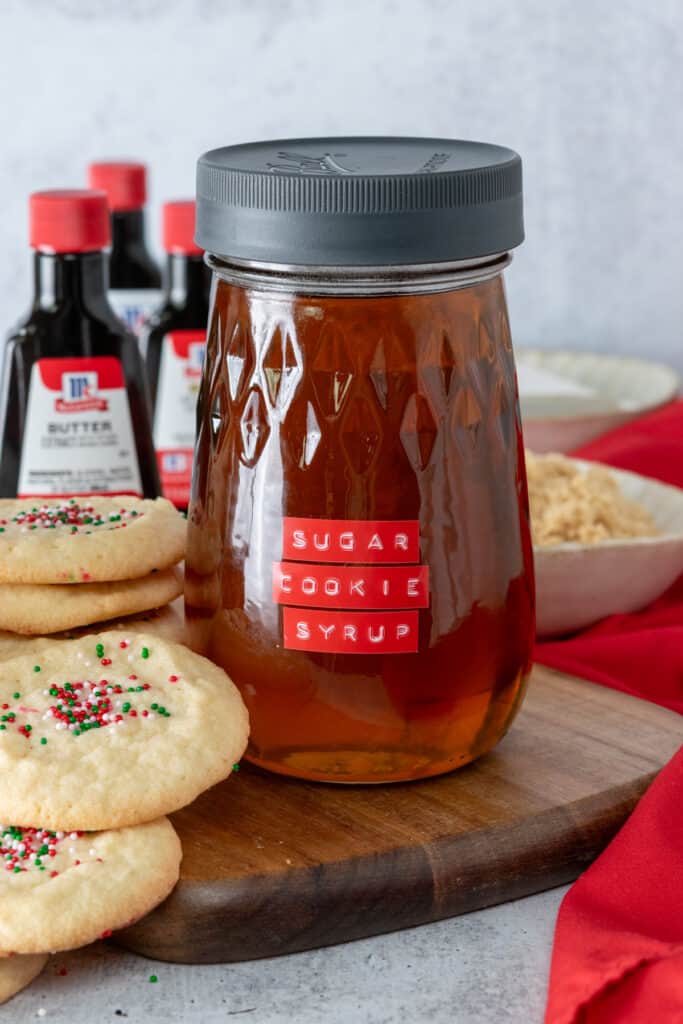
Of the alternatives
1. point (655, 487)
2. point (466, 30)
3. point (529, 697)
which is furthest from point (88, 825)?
point (466, 30)

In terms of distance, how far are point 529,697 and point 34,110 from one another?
4.97 feet

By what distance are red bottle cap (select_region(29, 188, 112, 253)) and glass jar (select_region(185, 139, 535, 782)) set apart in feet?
1.04

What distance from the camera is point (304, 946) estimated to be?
2.69 ft

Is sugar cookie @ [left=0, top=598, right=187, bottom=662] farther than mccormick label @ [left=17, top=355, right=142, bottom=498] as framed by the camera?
No

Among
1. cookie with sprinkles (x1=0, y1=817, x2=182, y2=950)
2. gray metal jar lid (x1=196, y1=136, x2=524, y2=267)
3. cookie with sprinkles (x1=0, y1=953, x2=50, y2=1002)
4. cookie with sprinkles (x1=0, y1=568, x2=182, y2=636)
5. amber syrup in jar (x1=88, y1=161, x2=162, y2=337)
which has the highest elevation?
gray metal jar lid (x1=196, y1=136, x2=524, y2=267)

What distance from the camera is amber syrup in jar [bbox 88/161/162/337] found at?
1.61 m

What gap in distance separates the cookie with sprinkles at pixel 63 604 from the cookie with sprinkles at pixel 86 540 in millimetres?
10

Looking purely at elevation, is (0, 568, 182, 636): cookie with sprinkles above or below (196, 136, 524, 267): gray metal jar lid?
below

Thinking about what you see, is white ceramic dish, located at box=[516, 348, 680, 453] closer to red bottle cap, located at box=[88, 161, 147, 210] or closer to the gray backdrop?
the gray backdrop

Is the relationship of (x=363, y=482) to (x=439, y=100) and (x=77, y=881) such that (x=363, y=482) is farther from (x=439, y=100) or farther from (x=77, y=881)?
(x=439, y=100)

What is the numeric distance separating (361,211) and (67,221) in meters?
0.48

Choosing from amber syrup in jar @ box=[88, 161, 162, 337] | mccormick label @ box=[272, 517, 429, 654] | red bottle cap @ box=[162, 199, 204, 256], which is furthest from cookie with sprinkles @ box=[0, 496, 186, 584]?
amber syrup in jar @ box=[88, 161, 162, 337]

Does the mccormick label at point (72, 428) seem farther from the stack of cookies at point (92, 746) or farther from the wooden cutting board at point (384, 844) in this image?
the wooden cutting board at point (384, 844)

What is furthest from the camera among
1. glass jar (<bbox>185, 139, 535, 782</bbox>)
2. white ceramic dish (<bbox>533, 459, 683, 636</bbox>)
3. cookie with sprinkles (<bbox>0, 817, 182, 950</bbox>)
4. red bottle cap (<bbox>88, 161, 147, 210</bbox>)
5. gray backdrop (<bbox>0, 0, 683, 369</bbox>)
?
gray backdrop (<bbox>0, 0, 683, 369</bbox>)
